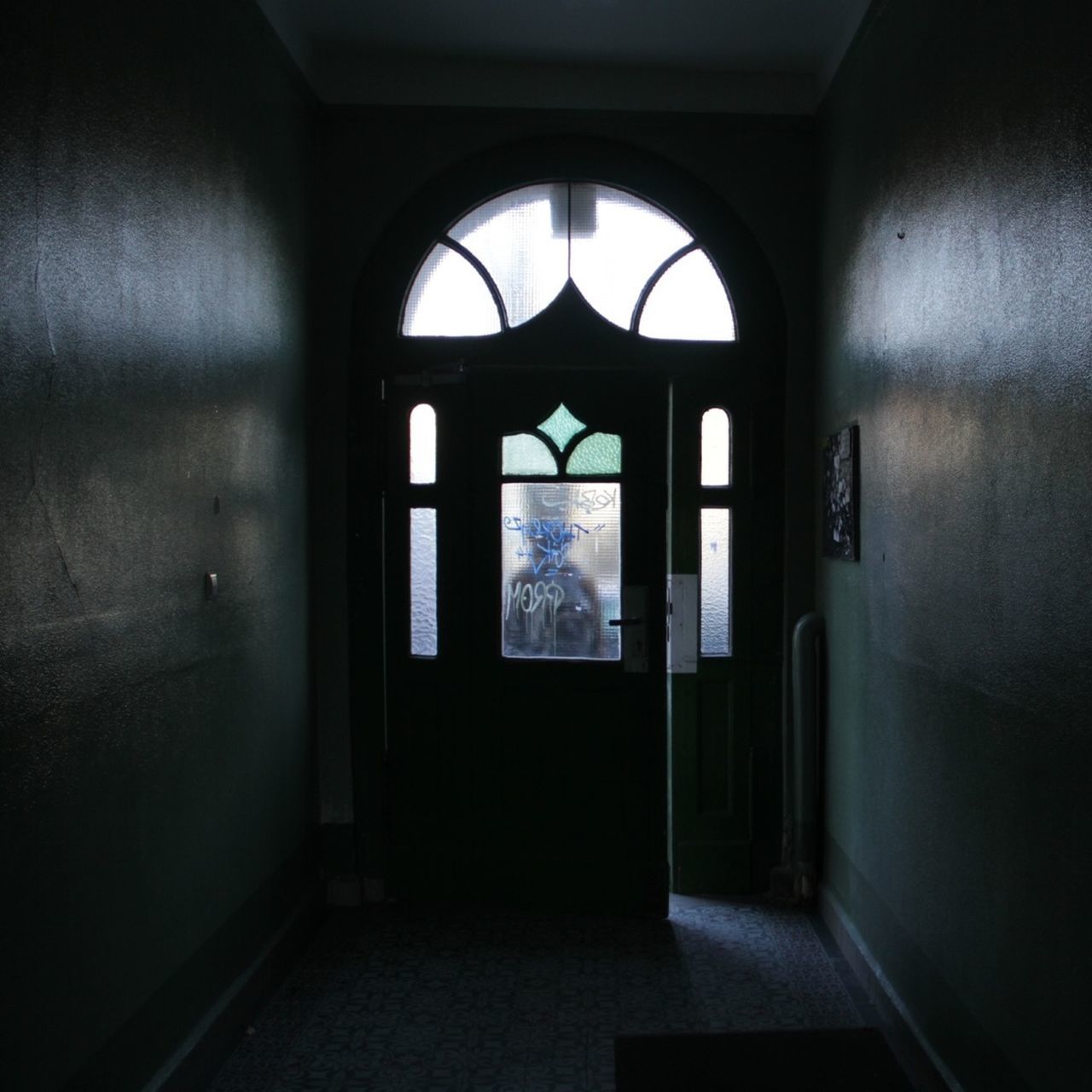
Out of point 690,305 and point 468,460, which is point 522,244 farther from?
point 468,460

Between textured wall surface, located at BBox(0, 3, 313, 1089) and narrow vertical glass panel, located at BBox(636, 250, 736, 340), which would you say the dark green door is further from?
textured wall surface, located at BBox(0, 3, 313, 1089)

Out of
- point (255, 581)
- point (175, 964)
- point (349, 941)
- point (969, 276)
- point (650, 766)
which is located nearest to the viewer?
point (969, 276)

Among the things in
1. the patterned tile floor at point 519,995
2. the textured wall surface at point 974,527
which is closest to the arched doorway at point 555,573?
the patterned tile floor at point 519,995

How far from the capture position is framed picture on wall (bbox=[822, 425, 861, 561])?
364 centimetres

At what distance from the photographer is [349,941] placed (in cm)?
395

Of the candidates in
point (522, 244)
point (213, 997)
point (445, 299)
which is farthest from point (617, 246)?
point (213, 997)

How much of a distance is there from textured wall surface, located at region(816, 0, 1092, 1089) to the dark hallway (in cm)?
1

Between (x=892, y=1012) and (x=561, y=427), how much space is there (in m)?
2.29

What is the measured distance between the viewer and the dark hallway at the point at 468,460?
82.0 inches

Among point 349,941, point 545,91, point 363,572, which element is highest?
point 545,91

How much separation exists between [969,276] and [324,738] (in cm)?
289

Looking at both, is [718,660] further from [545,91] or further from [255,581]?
[545,91]

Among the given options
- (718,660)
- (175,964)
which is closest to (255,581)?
(175,964)

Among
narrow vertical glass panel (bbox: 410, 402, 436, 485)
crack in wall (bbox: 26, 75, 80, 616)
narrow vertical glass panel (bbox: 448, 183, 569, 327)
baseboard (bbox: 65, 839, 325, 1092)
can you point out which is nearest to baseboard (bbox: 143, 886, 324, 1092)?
baseboard (bbox: 65, 839, 325, 1092)
